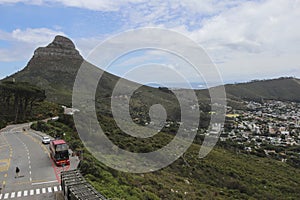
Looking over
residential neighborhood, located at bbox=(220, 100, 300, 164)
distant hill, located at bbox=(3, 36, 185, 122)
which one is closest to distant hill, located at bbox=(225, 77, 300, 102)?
residential neighborhood, located at bbox=(220, 100, 300, 164)

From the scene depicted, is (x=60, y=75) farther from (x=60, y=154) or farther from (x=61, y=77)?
(x=60, y=154)

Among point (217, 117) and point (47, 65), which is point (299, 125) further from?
point (47, 65)

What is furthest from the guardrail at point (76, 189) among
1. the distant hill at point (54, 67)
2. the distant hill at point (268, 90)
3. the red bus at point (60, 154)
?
the distant hill at point (268, 90)

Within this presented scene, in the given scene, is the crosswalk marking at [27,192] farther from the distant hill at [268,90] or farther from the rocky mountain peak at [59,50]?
the distant hill at [268,90]

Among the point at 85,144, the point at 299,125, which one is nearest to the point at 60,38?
the point at 299,125

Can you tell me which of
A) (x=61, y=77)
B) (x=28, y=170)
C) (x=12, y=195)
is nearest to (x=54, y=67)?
(x=61, y=77)

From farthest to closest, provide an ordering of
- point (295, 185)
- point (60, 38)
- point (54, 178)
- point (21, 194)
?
point (60, 38) → point (295, 185) → point (54, 178) → point (21, 194)
